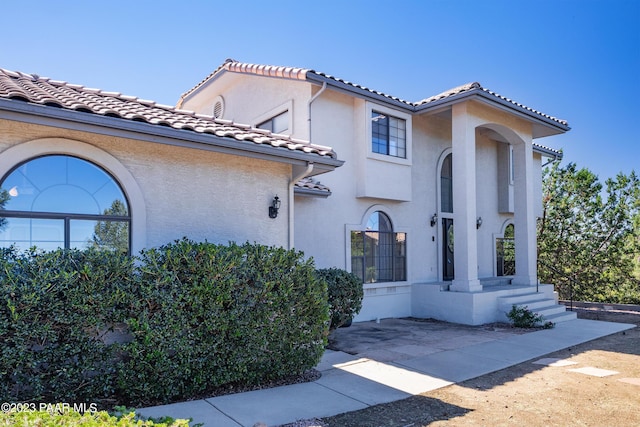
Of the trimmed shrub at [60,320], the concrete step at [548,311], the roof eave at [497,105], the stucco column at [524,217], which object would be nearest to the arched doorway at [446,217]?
the stucco column at [524,217]

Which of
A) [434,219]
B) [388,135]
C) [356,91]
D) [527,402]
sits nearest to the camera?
[527,402]

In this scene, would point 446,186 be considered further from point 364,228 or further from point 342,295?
point 342,295

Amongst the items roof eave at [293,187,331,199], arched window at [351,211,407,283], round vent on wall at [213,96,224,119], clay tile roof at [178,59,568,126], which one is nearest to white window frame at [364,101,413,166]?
clay tile roof at [178,59,568,126]

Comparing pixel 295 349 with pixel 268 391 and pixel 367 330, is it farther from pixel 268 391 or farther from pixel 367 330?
pixel 367 330

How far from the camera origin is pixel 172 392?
5.68 meters

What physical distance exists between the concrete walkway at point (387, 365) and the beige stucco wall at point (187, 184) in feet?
8.66

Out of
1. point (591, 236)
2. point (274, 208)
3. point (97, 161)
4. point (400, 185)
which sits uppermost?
point (400, 185)

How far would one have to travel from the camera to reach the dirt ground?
213 inches

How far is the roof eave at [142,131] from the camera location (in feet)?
17.3

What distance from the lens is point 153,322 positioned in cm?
559

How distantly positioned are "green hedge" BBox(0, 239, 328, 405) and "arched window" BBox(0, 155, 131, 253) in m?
0.85

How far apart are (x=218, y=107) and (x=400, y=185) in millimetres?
7909

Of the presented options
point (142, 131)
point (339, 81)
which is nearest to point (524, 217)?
point (339, 81)

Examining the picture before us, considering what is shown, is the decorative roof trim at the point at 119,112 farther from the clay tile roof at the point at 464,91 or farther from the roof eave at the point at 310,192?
the clay tile roof at the point at 464,91
